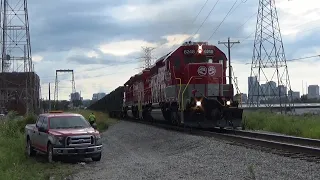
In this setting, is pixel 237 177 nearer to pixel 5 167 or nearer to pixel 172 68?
pixel 5 167

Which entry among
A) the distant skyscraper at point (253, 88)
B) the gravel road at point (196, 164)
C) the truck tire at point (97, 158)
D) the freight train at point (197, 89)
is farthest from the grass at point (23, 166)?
the distant skyscraper at point (253, 88)

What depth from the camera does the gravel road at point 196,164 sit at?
9.45 meters

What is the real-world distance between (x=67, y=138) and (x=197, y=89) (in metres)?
8.89

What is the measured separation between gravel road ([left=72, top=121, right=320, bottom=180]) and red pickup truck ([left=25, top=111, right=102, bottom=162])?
58 cm

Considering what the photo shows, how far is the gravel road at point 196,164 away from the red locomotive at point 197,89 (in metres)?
3.61

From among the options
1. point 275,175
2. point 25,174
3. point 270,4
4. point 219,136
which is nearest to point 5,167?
point 25,174

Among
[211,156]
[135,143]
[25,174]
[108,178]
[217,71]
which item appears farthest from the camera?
[217,71]

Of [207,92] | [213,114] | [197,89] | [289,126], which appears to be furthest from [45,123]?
[289,126]

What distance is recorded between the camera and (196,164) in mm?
11344

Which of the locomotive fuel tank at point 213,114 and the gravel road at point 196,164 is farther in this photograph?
the locomotive fuel tank at point 213,114

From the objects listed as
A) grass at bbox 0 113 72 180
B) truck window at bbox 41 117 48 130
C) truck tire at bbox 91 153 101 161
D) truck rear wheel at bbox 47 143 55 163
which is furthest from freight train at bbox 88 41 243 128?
grass at bbox 0 113 72 180

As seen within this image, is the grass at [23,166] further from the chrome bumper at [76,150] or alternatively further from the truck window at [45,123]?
the truck window at [45,123]

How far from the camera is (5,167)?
39.8 feet

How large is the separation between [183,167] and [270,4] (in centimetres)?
3843
